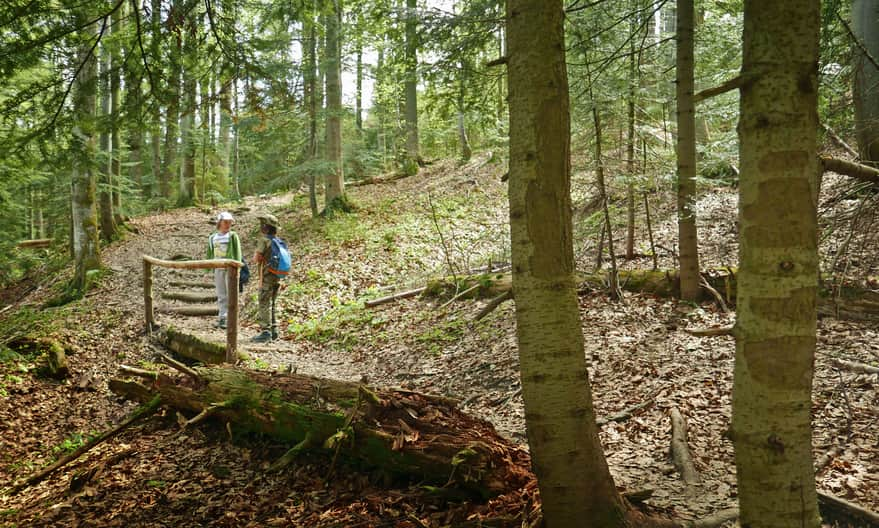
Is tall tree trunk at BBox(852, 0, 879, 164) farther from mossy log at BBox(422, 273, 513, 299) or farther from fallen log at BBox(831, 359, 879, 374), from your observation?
mossy log at BBox(422, 273, 513, 299)

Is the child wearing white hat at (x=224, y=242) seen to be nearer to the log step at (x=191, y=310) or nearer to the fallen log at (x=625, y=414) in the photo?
the log step at (x=191, y=310)

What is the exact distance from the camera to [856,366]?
4.76 meters

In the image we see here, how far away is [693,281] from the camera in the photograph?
7273 millimetres

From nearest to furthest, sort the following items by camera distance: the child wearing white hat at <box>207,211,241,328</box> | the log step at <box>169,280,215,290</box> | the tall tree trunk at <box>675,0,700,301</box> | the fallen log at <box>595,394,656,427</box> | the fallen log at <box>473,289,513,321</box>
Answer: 1. the fallen log at <box>473,289,513,321</box>
2. the fallen log at <box>595,394,656,427</box>
3. the tall tree trunk at <box>675,0,700,301</box>
4. the child wearing white hat at <box>207,211,241,328</box>
5. the log step at <box>169,280,215,290</box>

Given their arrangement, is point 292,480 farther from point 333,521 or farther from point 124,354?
point 124,354

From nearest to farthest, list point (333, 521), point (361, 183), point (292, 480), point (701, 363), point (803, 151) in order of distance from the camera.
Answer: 1. point (803, 151)
2. point (333, 521)
3. point (292, 480)
4. point (701, 363)
5. point (361, 183)

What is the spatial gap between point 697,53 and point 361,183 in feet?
44.6

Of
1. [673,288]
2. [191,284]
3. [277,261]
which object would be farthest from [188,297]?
[673,288]

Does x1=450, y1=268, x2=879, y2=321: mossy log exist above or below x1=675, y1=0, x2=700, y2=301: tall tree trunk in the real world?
below

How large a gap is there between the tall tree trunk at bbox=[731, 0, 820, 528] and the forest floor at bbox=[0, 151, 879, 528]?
1.16m

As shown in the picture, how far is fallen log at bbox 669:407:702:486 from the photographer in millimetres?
3777

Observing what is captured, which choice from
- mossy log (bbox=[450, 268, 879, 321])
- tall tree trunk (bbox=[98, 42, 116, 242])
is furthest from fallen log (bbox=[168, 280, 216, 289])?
mossy log (bbox=[450, 268, 879, 321])

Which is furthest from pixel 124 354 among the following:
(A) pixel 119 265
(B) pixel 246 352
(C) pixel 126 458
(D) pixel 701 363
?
(D) pixel 701 363

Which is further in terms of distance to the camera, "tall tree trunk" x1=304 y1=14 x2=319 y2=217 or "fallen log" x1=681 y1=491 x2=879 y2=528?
"tall tree trunk" x1=304 y1=14 x2=319 y2=217
